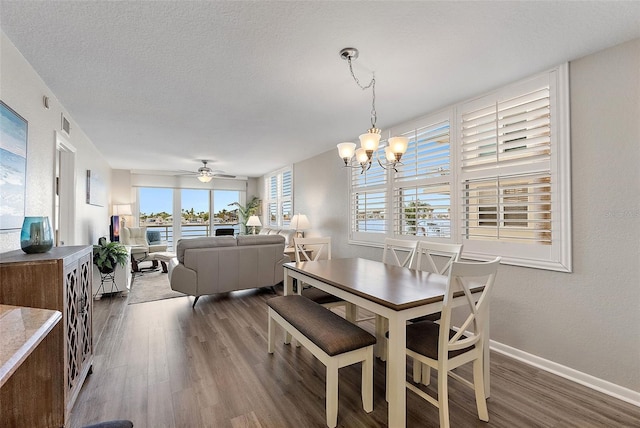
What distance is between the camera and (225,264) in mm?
4004

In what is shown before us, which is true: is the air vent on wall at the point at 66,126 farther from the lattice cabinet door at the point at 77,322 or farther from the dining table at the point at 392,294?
the dining table at the point at 392,294

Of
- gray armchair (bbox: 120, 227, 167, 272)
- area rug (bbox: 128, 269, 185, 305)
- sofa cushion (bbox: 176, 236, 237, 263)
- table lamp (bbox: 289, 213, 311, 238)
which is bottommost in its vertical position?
area rug (bbox: 128, 269, 185, 305)

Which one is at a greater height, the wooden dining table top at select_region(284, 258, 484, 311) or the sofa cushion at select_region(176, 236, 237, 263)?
the sofa cushion at select_region(176, 236, 237, 263)

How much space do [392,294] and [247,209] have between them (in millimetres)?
7486

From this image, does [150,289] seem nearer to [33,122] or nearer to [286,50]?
[33,122]

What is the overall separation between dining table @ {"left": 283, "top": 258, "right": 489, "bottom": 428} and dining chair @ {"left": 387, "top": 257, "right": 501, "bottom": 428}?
0.12 meters

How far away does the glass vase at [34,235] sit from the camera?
69.5 inches

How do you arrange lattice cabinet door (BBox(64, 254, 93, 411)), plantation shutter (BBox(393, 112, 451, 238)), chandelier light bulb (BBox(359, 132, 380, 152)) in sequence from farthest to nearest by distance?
plantation shutter (BBox(393, 112, 451, 238))
chandelier light bulb (BBox(359, 132, 380, 152))
lattice cabinet door (BBox(64, 254, 93, 411))

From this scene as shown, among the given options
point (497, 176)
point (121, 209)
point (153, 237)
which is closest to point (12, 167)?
point (497, 176)

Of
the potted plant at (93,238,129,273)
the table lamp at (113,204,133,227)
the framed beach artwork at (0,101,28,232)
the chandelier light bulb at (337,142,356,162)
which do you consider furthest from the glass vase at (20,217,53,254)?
the table lamp at (113,204,133,227)

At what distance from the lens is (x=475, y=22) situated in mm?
1784

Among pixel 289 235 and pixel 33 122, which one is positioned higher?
pixel 33 122

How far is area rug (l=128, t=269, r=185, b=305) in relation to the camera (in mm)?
4281

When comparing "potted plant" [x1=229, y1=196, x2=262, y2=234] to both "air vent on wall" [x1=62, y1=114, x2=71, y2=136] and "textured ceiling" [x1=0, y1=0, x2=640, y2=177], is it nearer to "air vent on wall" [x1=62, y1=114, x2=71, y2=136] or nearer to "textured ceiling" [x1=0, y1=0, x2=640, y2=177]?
"textured ceiling" [x1=0, y1=0, x2=640, y2=177]
